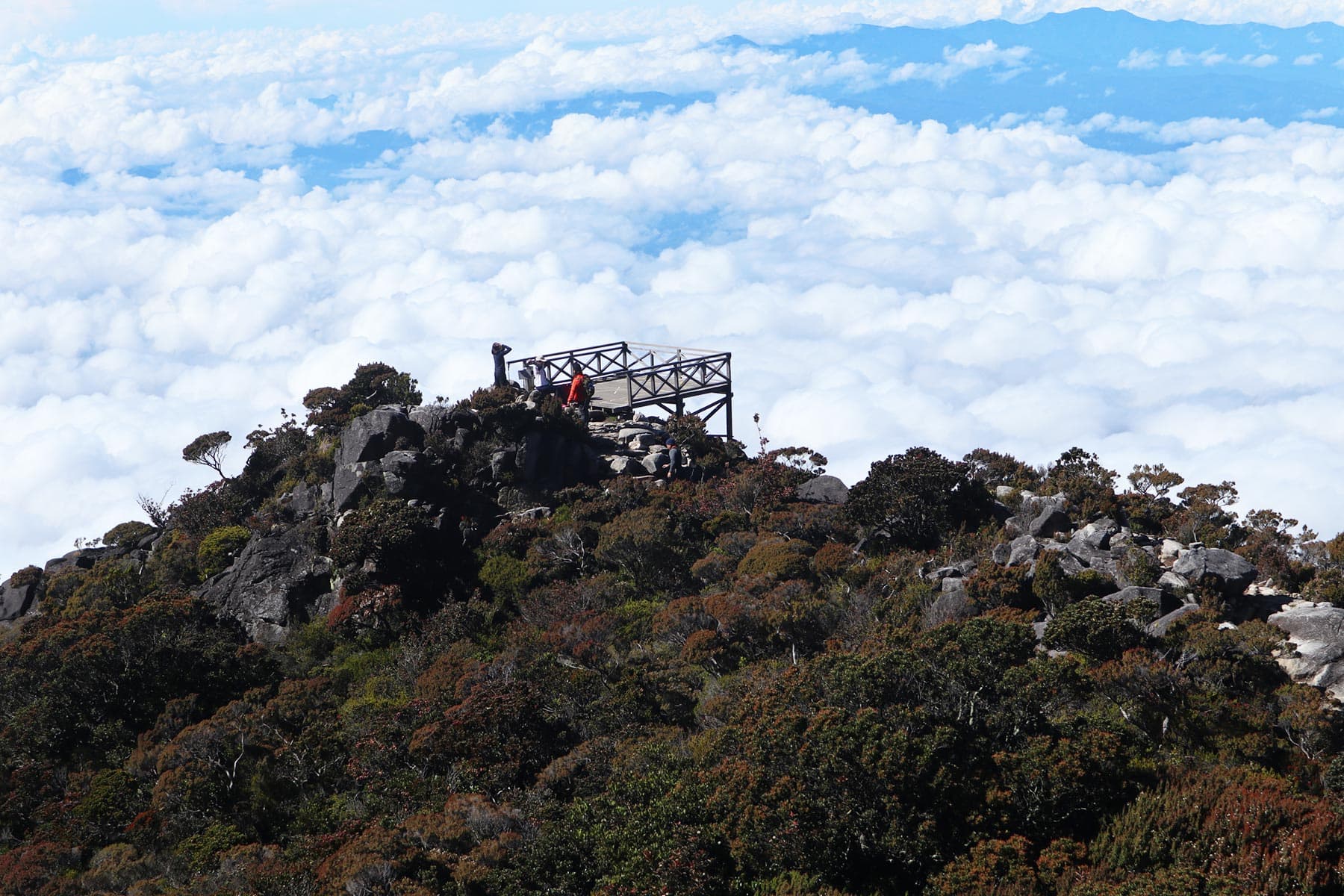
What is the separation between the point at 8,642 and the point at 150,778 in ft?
34.2

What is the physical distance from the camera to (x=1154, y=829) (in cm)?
1173

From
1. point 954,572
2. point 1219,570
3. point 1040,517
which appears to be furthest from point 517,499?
point 1219,570

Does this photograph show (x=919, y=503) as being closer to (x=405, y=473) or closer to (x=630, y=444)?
(x=630, y=444)

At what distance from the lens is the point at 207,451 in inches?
1284

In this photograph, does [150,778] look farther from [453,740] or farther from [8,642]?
[8,642]

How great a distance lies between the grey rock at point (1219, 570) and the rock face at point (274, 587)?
1850 centimetres

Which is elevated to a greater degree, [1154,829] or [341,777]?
[1154,829]

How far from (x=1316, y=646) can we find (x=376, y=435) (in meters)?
21.8

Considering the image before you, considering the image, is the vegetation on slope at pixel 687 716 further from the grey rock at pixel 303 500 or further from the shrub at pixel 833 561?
the grey rock at pixel 303 500

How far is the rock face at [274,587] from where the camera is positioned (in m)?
24.4

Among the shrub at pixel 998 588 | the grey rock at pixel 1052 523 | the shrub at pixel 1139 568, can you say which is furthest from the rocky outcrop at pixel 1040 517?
the shrub at pixel 998 588

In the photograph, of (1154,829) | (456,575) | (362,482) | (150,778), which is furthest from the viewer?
(362,482)

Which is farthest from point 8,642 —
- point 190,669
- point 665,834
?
point 665,834

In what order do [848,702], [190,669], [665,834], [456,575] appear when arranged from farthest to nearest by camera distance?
1. [456,575]
2. [190,669]
3. [848,702]
4. [665,834]
